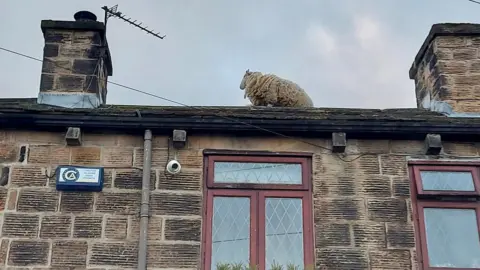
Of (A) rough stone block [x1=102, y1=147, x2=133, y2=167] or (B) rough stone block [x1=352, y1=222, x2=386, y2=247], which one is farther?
(A) rough stone block [x1=102, y1=147, x2=133, y2=167]

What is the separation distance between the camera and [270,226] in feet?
23.4

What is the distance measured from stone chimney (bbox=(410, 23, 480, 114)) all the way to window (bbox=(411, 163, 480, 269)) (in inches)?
45.0

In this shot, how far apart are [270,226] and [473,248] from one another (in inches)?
81.3

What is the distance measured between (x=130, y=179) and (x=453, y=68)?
13.7ft

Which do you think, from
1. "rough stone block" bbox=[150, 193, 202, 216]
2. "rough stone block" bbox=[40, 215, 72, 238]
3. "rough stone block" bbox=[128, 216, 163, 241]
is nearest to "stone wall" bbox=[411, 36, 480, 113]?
"rough stone block" bbox=[150, 193, 202, 216]

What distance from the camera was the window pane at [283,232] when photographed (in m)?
7.00

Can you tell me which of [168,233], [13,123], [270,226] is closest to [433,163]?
[270,226]

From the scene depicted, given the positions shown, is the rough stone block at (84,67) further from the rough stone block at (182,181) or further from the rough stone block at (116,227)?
the rough stone block at (116,227)

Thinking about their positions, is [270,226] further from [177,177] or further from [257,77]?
[257,77]

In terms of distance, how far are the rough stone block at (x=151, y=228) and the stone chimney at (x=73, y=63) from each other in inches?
69.2

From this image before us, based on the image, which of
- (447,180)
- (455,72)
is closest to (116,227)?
(447,180)

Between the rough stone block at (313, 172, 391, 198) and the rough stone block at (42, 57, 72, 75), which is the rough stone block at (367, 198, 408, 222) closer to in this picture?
the rough stone block at (313, 172, 391, 198)

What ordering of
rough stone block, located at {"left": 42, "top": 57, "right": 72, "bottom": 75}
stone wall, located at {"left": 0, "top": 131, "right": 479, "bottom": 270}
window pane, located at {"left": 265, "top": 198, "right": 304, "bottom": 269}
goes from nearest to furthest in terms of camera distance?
stone wall, located at {"left": 0, "top": 131, "right": 479, "bottom": 270}
window pane, located at {"left": 265, "top": 198, "right": 304, "bottom": 269}
rough stone block, located at {"left": 42, "top": 57, "right": 72, "bottom": 75}

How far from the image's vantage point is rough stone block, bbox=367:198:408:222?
283 inches
